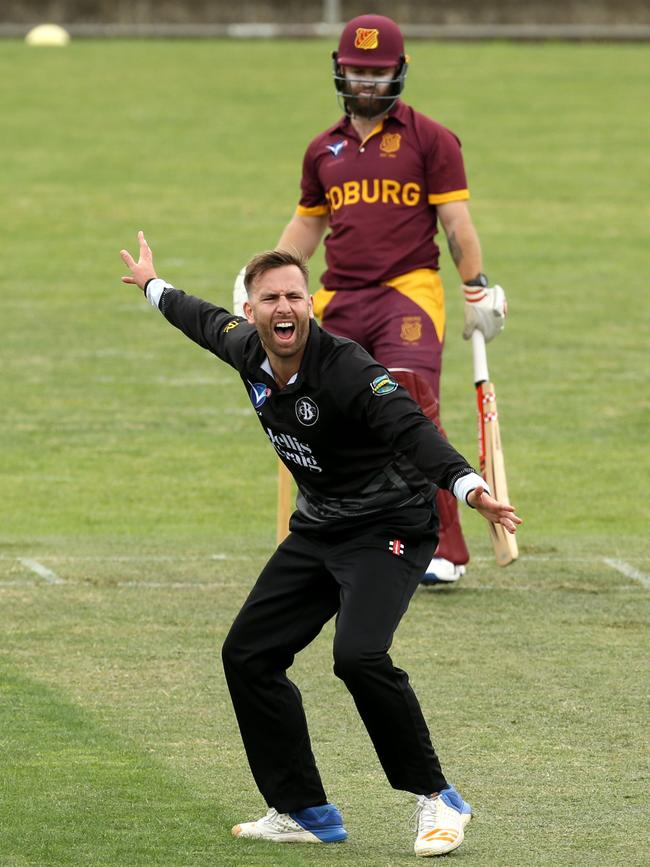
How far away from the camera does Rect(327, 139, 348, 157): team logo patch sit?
9.38 m

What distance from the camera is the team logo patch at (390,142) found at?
9.24m

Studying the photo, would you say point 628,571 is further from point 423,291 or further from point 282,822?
point 282,822

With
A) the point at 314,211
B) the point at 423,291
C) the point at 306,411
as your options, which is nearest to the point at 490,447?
the point at 423,291

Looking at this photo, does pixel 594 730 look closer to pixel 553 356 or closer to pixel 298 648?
pixel 298 648

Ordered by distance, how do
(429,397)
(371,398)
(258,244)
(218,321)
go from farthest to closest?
(258,244) < (429,397) < (218,321) < (371,398)

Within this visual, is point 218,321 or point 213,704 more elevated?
point 218,321

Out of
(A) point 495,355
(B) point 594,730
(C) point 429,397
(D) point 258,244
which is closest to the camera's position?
(B) point 594,730

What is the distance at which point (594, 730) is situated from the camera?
718cm

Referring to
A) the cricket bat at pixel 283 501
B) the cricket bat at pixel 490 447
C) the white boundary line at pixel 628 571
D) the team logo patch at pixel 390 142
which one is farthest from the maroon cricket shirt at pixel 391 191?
the white boundary line at pixel 628 571

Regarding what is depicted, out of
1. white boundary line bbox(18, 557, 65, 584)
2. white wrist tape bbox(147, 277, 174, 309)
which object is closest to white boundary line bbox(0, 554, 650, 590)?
white boundary line bbox(18, 557, 65, 584)

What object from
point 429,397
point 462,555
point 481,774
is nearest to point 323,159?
point 429,397

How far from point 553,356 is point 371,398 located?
10.5m

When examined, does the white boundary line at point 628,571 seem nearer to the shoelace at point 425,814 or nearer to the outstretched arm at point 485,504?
the shoelace at point 425,814

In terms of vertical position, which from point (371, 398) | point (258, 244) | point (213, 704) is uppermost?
point (371, 398)
